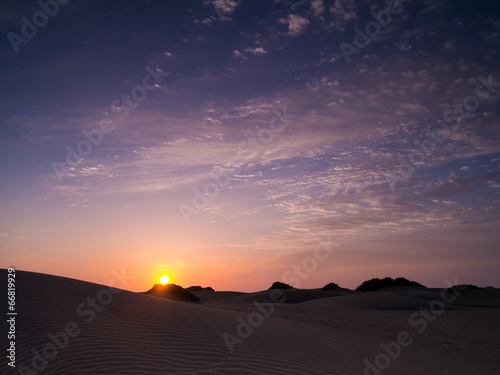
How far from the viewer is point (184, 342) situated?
8.05m

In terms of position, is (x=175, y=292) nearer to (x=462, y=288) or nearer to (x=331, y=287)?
(x=331, y=287)

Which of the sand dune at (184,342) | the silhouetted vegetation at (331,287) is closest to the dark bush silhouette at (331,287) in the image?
the silhouetted vegetation at (331,287)

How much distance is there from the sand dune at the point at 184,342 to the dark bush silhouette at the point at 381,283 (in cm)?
2914

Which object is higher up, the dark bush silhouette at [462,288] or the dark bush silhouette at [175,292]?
the dark bush silhouette at [175,292]

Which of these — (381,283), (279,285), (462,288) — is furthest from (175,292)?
(462,288)

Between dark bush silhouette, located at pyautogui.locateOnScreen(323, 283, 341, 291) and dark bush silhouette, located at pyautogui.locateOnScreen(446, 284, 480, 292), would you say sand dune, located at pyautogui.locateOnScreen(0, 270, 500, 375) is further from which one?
dark bush silhouette, located at pyautogui.locateOnScreen(323, 283, 341, 291)

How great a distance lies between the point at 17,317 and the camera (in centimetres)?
776

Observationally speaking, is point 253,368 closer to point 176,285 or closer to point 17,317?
point 17,317

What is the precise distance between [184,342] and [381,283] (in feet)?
131

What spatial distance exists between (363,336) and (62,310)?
30.8ft

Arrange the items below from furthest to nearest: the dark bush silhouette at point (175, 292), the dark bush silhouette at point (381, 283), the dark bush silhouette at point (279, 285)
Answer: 1. the dark bush silhouette at point (279, 285)
2. the dark bush silhouette at point (381, 283)
3. the dark bush silhouette at point (175, 292)

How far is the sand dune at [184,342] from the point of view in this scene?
6605 millimetres

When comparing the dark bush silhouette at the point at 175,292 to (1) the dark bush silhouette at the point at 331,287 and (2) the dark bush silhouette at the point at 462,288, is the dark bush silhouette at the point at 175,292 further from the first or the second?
(2) the dark bush silhouette at the point at 462,288

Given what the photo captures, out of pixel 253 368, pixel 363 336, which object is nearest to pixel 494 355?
pixel 363 336
